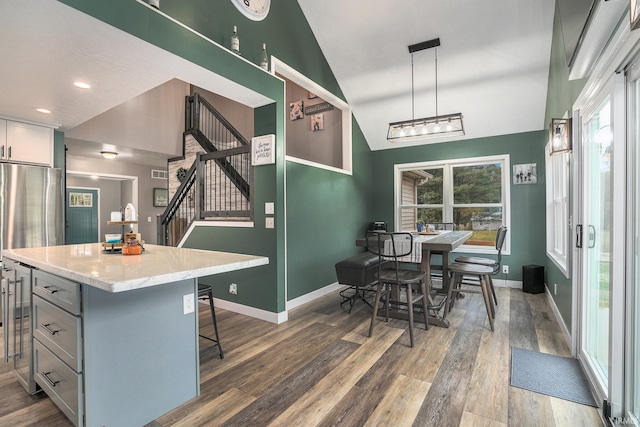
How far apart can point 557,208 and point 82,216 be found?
903cm

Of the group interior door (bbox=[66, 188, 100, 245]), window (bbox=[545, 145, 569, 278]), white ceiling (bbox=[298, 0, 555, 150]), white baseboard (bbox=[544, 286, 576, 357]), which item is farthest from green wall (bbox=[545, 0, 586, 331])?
interior door (bbox=[66, 188, 100, 245])

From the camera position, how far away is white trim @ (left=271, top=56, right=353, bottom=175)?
153 inches

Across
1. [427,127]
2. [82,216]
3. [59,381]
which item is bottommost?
[59,381]

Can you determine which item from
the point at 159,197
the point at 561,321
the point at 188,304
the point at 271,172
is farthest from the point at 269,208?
the point at 159,197

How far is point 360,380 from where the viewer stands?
2268 mm

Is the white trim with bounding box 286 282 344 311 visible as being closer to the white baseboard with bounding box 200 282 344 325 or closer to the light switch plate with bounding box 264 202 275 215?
the white baseboard with bounding box 200 282 344 325

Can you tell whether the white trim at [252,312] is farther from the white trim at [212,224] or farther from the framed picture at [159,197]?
the framed picture at [159,197]

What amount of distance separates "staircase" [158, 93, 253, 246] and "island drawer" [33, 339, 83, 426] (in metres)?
2.20

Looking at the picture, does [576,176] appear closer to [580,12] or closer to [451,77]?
[580,12]

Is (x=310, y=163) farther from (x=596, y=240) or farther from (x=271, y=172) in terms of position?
(x=596, y=240)

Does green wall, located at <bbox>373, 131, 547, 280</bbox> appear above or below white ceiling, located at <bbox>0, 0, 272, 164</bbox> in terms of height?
below

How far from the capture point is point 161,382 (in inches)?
73.7

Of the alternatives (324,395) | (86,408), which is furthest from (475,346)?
(86,408)

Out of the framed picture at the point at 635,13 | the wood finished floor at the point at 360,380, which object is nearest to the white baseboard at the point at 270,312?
the wood finished floor at the point at 360,380
